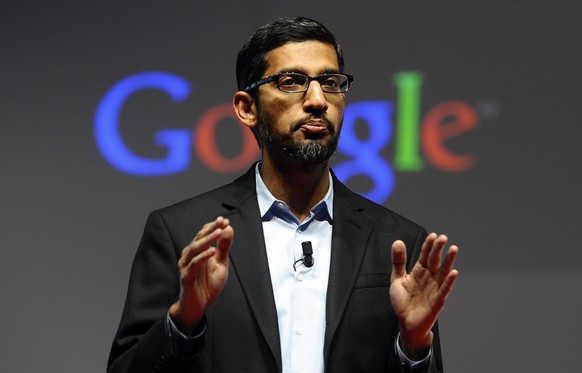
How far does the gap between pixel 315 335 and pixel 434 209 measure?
5.20 ft

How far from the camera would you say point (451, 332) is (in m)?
3.51

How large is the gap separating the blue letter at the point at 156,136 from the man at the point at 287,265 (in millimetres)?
1254

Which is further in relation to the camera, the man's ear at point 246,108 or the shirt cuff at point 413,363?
the man's ear at point 246,108

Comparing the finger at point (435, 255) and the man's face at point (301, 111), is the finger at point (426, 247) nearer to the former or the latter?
the finger at point (435, 255)

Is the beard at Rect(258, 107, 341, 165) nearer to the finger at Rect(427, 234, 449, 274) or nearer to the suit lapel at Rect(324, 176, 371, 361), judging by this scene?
the suit lapel at Rect(324, 176, 371, 361)

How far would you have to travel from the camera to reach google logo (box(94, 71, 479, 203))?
3.53 m

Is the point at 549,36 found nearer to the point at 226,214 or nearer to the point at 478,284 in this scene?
the point at 478,284

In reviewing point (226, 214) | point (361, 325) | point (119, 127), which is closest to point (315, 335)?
point (361, 325)

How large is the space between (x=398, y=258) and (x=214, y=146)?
5.98 ft

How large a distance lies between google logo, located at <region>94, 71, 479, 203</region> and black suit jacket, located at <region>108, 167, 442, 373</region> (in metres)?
1.30

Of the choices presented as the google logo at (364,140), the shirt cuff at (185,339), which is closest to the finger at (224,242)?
the shirt cuff at (185,339)

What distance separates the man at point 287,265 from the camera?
191cm

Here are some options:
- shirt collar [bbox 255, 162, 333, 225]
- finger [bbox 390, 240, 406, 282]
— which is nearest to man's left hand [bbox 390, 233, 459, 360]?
finger [bbox 390, 240, 406, 282]

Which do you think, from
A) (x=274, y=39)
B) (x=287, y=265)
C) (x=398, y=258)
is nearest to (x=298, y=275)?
(x=287, y=265)
